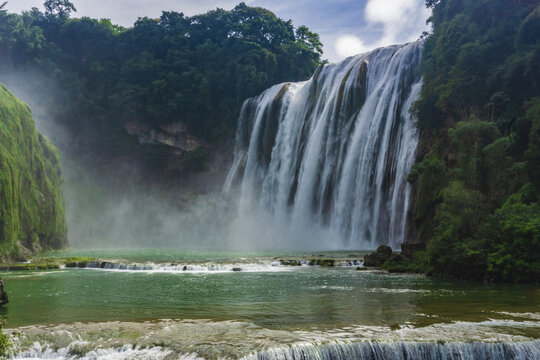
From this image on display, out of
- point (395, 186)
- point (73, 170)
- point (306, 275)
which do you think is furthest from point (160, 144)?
point (306, 275)

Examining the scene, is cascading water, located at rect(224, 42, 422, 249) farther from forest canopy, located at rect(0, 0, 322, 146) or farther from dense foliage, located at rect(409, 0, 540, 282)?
forest canopy, located at rect(0, 0, 322, 146)

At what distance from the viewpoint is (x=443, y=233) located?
18.3 meters

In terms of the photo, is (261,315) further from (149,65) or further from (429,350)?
(149,65)

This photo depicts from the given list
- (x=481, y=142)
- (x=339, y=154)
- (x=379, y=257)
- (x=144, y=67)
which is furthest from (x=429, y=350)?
(x=144, y=67)

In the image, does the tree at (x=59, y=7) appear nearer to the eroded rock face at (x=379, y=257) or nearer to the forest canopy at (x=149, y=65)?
the forest canopy at (x=149, y=65)

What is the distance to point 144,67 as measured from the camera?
193 ft

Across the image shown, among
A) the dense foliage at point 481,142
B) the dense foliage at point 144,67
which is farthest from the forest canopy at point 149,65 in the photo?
the dense foliage at point 481,142

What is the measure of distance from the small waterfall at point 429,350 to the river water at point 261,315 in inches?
0.9

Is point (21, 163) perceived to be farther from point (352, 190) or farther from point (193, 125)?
point (193, 125)

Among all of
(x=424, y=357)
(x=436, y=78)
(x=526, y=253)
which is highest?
(x=436, y=78)

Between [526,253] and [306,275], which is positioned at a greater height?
[526,253]

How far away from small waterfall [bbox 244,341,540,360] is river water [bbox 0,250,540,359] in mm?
22

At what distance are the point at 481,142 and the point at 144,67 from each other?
4626cm

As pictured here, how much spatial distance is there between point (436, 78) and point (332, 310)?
2112 centimetres
